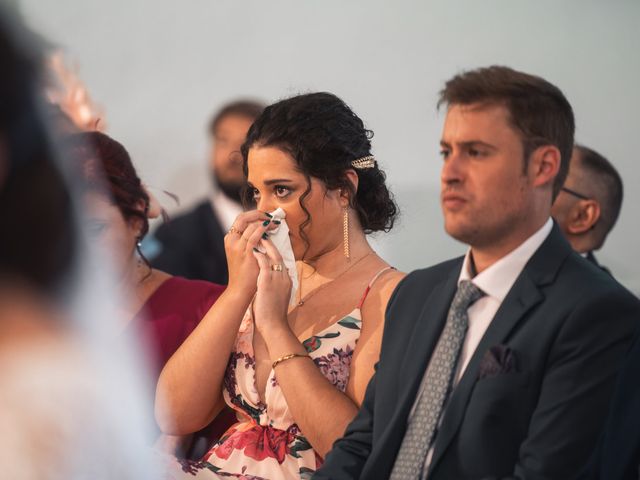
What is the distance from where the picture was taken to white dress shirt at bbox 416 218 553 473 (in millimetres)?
1836

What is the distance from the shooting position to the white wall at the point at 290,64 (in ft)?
13.5

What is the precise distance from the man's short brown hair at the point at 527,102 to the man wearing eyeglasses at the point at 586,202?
1.45 meters

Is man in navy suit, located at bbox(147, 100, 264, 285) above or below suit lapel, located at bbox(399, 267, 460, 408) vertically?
above

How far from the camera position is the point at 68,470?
34.1 inches

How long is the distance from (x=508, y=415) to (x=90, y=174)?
1.46 m

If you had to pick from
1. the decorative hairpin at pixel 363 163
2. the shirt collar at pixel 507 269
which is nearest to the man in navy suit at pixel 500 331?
the shirt collar at pixel 507 269

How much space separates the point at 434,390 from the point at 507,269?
27cm

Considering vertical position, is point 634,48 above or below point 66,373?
above

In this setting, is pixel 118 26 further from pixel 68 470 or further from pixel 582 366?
pixel 68 470

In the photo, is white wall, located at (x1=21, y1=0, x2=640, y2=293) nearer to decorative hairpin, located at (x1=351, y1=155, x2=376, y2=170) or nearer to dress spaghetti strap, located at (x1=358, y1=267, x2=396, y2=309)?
decorative hairpin, located at (x1=351, y1=155, x2=376, y2=170)

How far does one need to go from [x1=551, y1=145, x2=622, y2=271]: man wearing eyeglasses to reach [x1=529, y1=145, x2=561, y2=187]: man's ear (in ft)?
4.82

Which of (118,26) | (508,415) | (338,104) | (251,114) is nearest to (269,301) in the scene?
(338,104)

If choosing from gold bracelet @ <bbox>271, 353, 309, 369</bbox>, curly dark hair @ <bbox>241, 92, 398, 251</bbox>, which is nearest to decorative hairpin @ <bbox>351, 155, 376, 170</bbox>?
curly dark hair @ <bbox>241, 92, 398, 251</bbox>

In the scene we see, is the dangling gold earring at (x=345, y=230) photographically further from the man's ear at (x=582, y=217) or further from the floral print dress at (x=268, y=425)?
the man's ear at (x=582, y=217)
